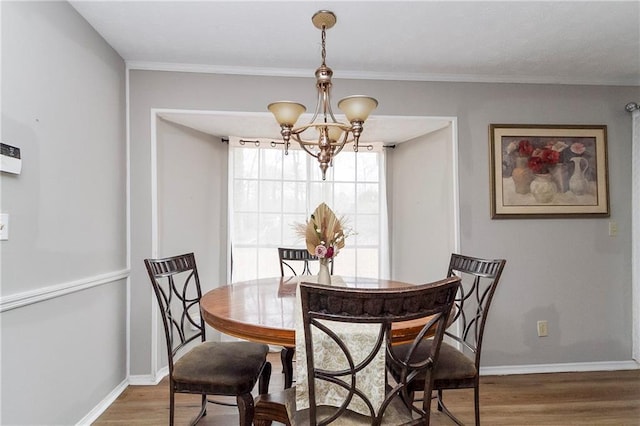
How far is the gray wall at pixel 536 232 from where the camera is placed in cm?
269

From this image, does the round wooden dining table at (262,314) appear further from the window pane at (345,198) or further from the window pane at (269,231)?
the window pane at (345,198)

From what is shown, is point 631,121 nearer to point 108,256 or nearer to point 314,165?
point 314,165

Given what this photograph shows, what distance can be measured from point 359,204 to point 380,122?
99 cm

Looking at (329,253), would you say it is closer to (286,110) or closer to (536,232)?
(286,110)

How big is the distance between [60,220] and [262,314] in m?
1.26

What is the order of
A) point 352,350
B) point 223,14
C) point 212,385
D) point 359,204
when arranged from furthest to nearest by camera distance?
point 359,204, point 223,14, point 212,385, point 352,350

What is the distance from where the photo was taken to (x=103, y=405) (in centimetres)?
209

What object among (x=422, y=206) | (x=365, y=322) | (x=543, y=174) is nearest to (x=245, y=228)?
(x=422, y=206)

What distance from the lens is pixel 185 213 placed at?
2863 millimetres

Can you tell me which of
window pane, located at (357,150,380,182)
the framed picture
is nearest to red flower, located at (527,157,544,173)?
the framed picture

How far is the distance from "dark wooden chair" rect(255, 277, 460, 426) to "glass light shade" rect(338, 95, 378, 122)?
0.94 meters

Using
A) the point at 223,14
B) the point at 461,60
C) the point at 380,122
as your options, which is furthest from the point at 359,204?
the point at 223,14

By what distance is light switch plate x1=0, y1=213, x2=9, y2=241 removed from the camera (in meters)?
1.37

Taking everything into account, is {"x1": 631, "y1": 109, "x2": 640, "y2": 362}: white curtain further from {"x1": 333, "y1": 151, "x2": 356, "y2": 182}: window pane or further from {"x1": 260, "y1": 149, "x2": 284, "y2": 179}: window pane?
{"x1": 260, "y1": 149, "x2": 284, "y2": 179}: window pane
